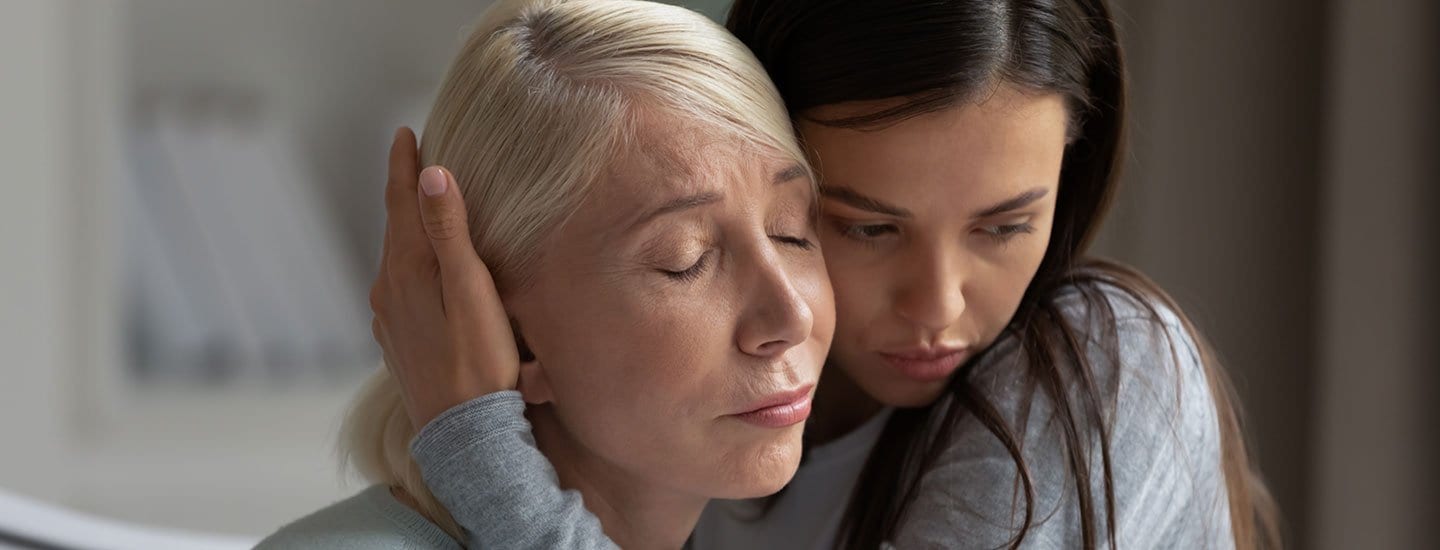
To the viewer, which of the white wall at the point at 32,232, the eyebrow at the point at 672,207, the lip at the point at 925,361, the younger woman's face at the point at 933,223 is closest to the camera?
the eyebrow at the point at 672,207

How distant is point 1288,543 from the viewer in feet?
7.83

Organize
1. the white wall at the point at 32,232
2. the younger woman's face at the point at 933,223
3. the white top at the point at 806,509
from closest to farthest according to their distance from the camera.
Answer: the younger woman's face at the point at 933,223 < the white top at the point at 806,509 < the white wall at the point at 32,232

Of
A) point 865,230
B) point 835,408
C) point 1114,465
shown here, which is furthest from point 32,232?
point 1114,465

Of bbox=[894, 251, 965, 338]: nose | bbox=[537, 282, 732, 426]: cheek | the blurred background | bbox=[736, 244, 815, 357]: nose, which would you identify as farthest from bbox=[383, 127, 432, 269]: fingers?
the blurred background

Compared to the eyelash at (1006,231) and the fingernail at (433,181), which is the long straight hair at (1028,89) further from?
the fingernail at (433,181)

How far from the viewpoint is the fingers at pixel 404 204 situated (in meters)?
1.00

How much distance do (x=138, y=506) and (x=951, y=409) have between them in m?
2.43

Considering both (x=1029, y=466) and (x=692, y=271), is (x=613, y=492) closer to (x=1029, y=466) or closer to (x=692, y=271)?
(x=692, y=271)

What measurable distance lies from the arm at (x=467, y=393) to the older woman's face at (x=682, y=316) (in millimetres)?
35

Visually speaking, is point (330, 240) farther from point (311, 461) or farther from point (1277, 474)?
point (1277, 474)

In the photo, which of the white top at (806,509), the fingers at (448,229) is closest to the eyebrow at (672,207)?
the fingers at (448,229)

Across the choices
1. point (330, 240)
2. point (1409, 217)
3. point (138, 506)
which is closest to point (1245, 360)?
point (1409, 217)

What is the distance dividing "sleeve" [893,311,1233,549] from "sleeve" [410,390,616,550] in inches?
11.3

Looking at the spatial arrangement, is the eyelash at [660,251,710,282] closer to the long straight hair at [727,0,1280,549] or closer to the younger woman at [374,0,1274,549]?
the younger woman at [374,0,1274,549]
